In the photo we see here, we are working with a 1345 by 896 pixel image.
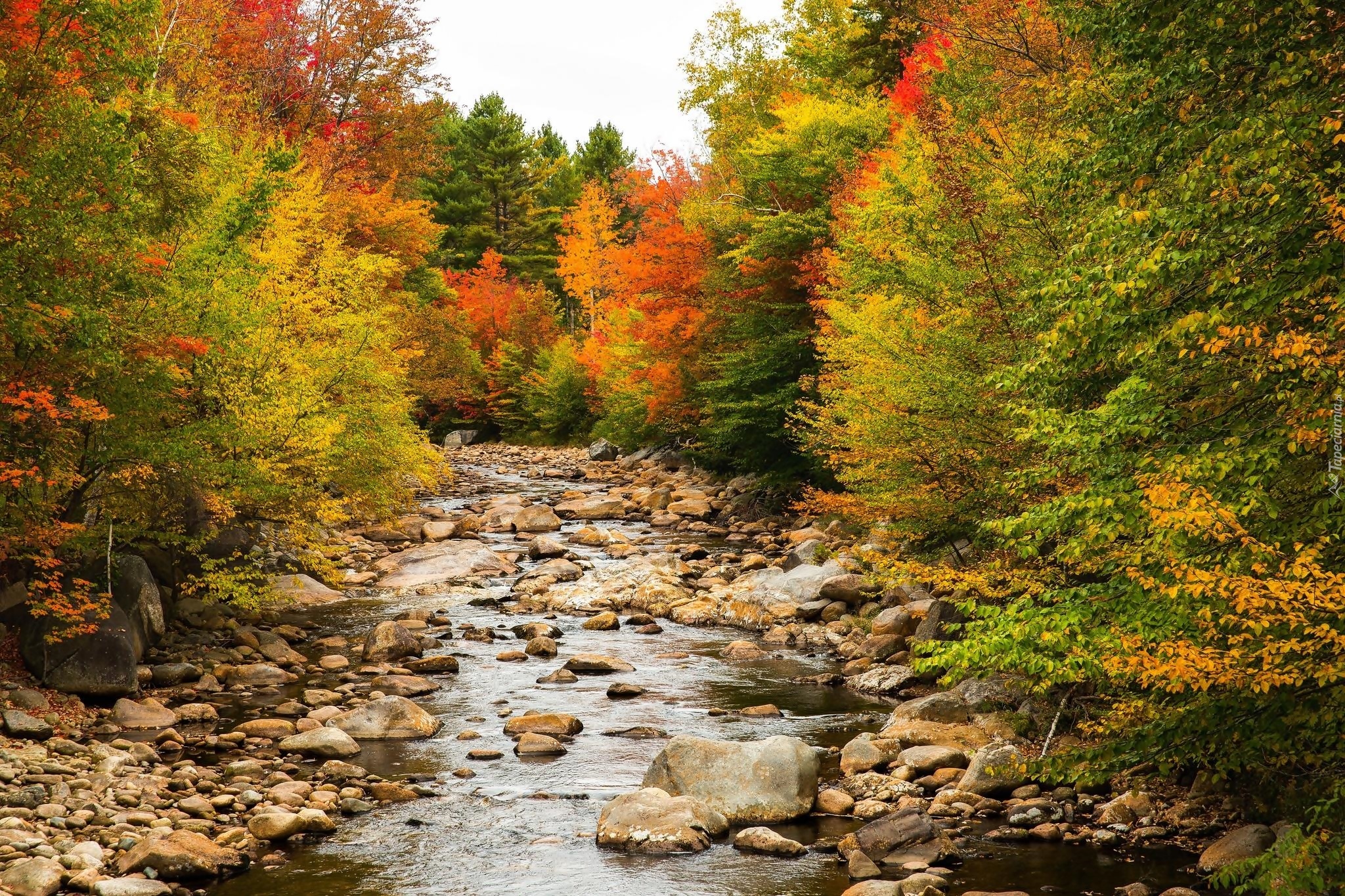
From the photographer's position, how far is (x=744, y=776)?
1045 cm

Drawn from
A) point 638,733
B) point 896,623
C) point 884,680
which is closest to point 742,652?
point 896,623

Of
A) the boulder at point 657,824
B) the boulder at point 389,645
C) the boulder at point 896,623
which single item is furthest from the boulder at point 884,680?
the boulder at point 389,645

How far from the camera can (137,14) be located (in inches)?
434

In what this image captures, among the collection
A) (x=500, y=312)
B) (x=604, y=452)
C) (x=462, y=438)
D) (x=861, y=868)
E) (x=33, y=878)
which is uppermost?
(x=500, y=312)

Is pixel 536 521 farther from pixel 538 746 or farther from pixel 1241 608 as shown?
pixel 1241 608

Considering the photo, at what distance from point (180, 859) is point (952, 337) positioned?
10.2 metres

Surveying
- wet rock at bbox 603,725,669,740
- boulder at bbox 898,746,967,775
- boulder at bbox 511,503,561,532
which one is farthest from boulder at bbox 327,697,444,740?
boulder at bbox 511,503,561,532

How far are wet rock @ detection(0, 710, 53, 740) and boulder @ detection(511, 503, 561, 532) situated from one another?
55.7 ft

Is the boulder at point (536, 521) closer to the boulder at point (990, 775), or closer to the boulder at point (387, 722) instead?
the boulder at point (387, 722)

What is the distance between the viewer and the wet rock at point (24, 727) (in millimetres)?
10820

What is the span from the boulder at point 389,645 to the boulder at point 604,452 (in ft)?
93.3

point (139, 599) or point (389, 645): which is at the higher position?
point (139, 599)

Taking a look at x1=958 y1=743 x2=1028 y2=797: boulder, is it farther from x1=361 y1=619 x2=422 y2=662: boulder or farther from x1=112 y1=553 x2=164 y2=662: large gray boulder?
x1=112 y1=553 x2=164 y2=662: large gray boulder

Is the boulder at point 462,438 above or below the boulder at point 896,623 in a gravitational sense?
above
